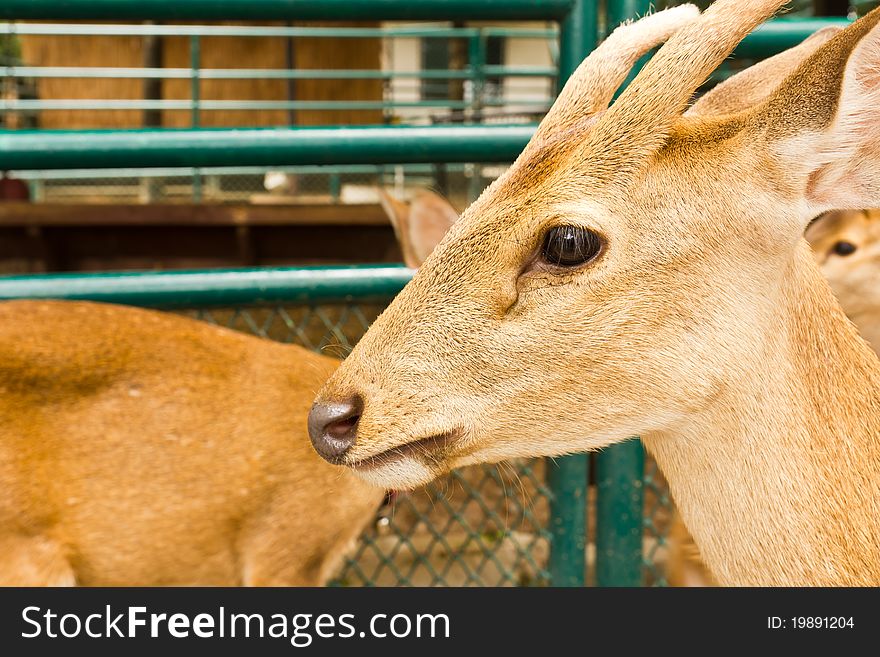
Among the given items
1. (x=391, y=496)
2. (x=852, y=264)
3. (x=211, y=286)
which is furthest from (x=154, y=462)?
(x=852, y=264)

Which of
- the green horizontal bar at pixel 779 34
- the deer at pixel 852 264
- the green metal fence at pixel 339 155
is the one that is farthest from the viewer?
the deer at pixel 852 264

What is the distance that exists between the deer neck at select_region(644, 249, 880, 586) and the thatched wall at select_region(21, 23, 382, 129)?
10688 mm

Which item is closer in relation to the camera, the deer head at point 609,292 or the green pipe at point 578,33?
the deer head at point 609,292

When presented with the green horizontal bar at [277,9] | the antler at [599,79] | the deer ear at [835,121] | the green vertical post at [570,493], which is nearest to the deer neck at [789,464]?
the deer ear at [835,121]

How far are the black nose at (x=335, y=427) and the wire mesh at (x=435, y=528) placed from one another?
1.82ft

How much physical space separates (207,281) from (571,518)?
1152 mm

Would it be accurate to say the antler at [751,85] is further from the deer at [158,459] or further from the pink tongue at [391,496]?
the pink tongue at [391,496]

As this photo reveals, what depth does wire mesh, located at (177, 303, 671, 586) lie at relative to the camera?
2621mm

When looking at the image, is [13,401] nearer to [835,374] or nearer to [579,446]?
[579,446]

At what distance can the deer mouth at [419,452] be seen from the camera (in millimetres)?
1393

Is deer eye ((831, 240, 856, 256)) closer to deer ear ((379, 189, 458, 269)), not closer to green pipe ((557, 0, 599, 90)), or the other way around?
green pipe ((557, 0, 599, 90))

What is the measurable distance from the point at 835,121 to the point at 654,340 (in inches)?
16.4

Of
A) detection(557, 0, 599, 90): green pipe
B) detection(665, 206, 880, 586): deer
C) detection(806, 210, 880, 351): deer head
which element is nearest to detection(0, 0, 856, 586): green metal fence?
detection(557, 0, 599, 90): green pipe
